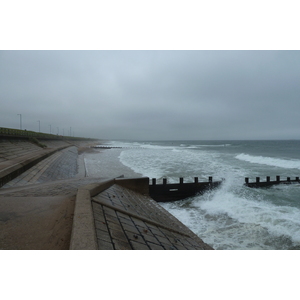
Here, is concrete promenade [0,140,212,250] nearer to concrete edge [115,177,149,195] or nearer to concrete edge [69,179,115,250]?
concrete edge [69,179,115,250]

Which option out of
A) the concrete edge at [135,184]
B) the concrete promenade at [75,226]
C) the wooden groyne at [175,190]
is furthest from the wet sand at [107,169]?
the concrete promenade at [75,226]

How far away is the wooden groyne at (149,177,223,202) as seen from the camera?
436 inches

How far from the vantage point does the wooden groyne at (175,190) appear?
11086 mm

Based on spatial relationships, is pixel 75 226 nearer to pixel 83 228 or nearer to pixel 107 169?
pixel 83 228

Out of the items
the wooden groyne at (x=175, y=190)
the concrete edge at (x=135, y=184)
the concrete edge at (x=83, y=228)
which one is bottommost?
the wooden groyne at (x=175, y=190)

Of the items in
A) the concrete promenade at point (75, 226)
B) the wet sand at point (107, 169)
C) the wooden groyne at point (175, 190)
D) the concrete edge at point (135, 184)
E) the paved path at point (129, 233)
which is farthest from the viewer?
the wet sand at point (107, 169)

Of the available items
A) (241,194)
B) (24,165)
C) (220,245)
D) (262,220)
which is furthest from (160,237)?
(241,194)

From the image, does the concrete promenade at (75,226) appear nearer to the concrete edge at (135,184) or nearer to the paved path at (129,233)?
the paved path at (129,233)

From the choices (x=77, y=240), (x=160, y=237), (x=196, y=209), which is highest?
(x=77, y=240)

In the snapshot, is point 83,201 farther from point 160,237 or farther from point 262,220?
point 262,220

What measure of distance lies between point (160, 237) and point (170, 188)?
755cm

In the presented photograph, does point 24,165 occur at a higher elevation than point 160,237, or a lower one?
higher

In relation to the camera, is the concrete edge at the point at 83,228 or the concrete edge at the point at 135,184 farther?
the concrete edge at the point at 135,184

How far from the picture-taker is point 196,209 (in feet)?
31.9
